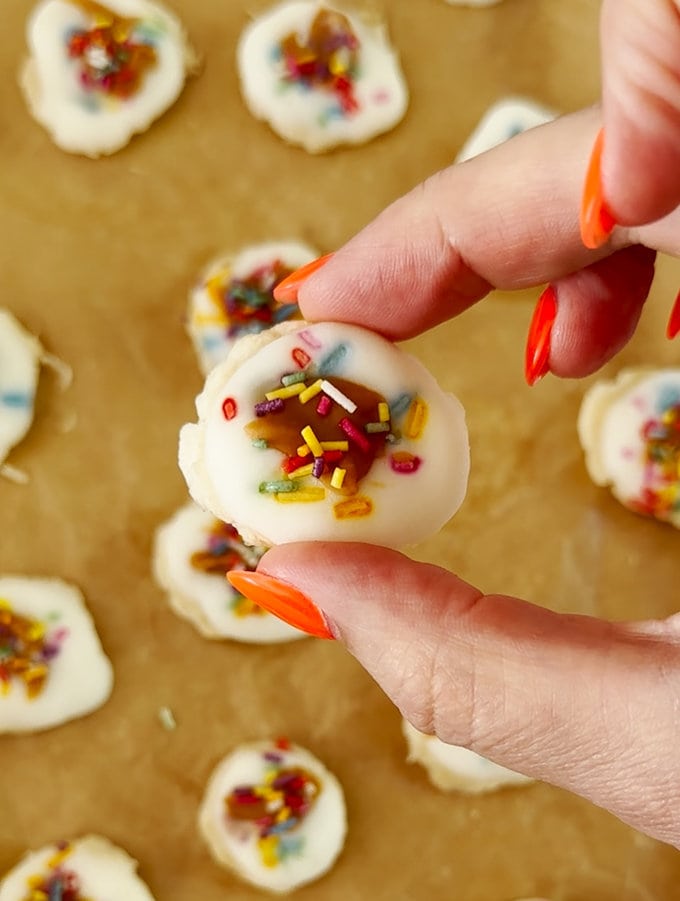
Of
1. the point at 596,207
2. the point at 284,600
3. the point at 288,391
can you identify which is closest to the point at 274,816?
the point at 284,600

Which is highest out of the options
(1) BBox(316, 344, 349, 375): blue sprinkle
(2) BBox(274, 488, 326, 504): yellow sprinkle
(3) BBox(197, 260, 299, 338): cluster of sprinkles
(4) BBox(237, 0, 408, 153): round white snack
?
(4) BBox(237, 0, 408, 153): round white snack

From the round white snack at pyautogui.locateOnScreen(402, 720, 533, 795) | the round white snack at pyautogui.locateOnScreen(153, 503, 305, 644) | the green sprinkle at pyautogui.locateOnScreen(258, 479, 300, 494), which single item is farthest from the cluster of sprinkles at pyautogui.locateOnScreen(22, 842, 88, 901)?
the green sprinkle at pyautogui.locateOnScreen(258, 479, 300, 494)

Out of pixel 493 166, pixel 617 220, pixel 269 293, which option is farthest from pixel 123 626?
pixel 617 220

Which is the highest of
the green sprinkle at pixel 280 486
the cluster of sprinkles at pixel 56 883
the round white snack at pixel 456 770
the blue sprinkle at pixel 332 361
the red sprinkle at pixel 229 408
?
the blue sprinkle at pixel 332 361

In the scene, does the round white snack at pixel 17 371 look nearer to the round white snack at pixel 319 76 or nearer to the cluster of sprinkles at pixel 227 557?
the cluster of sprinkles at pixel 227 557

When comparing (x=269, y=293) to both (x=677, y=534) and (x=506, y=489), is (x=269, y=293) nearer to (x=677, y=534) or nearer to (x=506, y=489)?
(x=506, y=489)

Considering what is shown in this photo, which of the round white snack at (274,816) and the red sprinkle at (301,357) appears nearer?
the red sprinkle at (301,357)

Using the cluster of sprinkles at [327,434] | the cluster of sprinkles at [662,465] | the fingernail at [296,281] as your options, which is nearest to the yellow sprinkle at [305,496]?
the cluster of sprinkles at [327,434]

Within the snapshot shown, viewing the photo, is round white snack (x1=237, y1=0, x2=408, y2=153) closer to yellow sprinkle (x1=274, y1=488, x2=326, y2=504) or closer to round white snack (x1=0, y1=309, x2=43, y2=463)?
round white snack (x1=0, y1=309, x2=43, y2=463)
